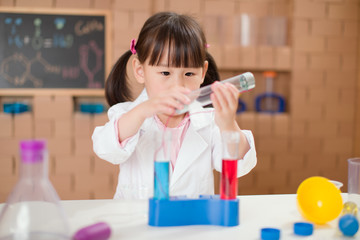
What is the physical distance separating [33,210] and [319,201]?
1.61 ft

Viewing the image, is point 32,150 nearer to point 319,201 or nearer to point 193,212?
point 193,212

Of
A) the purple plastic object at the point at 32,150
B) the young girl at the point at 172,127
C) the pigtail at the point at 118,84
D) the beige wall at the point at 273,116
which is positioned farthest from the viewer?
the beige wall at the point at 273,116

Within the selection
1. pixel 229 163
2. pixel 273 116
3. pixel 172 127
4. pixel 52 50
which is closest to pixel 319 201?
pixel 229 163

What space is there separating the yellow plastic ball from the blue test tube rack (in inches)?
5.6

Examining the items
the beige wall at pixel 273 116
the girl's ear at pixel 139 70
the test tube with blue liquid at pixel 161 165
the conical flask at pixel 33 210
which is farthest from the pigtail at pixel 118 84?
the beige wall at pixel 273 116

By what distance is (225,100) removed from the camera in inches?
30.4

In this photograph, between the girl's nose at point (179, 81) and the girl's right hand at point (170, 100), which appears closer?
the girl's right hand at point (170, 100)

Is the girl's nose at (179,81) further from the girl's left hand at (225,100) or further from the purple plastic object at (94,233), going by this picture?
the purple plastic object at (94,233)

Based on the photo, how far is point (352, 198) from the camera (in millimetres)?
771

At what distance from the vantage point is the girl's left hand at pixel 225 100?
752mm

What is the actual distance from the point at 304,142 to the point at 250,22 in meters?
0.89

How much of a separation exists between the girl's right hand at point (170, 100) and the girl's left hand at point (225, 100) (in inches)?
2.3

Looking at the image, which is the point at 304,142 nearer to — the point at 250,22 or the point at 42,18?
the point at 250,22

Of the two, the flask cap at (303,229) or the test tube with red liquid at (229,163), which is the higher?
the test tube with red liquid at (229,163)
